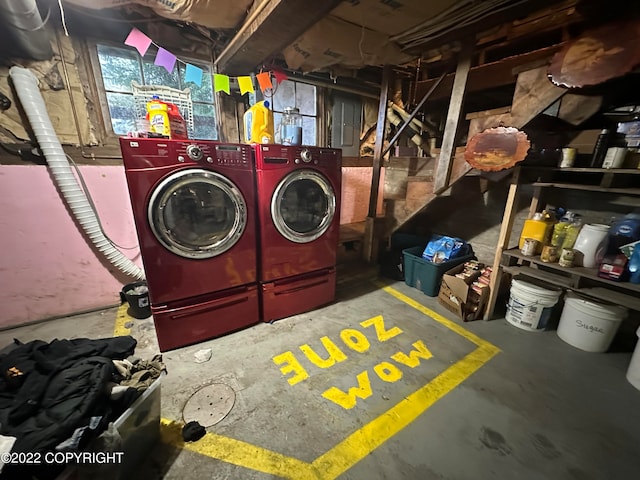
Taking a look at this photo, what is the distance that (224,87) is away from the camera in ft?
7.61

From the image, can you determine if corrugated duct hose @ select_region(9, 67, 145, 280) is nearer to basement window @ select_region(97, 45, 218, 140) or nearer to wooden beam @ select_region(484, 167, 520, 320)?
basement window @ select_region(97, 45, 218, 140)

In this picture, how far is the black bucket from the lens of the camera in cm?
220

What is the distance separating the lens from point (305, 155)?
1.92m

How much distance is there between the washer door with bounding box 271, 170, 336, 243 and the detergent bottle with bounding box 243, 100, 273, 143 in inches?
16.0

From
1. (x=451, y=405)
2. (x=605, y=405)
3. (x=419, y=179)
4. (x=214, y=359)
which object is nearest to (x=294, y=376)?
(x=214, y=359)

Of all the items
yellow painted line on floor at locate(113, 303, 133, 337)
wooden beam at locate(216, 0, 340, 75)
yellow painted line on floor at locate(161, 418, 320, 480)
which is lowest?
yellow painted line on floor at locate(113, 303, 133, 337)

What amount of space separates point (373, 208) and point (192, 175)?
198 cm

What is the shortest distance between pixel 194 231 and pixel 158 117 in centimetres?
76

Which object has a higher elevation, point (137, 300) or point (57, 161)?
point (57, 161)

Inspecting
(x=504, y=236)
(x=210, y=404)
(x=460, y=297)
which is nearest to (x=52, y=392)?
(x=210, y=404)

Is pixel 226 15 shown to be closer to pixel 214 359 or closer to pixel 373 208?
pixel 373 208

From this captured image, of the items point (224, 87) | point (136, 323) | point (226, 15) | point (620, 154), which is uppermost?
point (226, 15)

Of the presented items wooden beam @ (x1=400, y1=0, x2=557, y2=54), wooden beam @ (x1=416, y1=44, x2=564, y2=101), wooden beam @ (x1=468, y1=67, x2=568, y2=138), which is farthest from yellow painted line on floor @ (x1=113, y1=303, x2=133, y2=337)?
wooden beam @ (x1=416, y1=44, x2=564, y2=101)

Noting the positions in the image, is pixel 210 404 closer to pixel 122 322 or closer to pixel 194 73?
pixel 122 322
